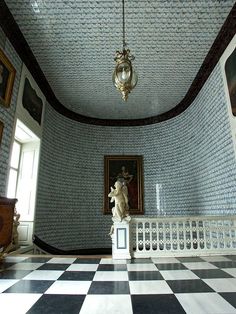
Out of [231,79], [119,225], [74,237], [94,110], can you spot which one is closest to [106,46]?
[231,79]

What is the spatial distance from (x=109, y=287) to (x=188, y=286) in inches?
35.1

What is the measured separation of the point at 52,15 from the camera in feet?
14.0

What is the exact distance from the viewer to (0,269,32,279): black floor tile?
294 cm

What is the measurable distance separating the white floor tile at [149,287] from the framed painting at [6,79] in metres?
3.91

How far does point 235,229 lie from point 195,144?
2.99 meters

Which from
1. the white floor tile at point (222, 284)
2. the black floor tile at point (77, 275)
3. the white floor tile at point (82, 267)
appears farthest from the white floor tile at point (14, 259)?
the white floor tile at point (222, 284)

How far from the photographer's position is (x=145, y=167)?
8570 millimetres

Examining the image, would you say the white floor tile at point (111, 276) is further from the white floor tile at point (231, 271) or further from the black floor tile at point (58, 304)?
the white floor tile at point (231, 271)

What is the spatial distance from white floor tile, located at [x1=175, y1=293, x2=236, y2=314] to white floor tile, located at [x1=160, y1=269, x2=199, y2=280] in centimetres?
65

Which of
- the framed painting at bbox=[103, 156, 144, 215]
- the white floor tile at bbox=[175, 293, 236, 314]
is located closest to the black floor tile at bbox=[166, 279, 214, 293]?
the white floor tile at bbox=[175, 293, 236, 314]

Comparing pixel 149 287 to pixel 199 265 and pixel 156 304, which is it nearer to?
pixel 156 304

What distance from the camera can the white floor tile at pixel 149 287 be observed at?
238cm

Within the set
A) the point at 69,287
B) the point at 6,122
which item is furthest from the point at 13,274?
the point at 6,122

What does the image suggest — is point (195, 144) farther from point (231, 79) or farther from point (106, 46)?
point (106, 46)
